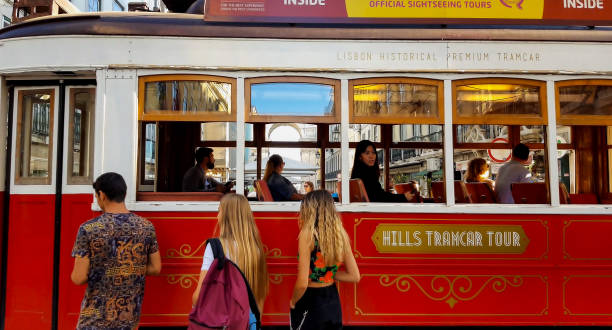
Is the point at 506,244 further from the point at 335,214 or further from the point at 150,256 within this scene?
the point at 150,256

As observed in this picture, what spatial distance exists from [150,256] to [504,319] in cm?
278

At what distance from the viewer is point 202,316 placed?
2.22 metres

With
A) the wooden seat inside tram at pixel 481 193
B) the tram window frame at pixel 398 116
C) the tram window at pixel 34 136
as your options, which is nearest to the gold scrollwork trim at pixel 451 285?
the wooden seat inside tram at pixel 481 193

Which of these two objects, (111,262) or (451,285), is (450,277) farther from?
(111,262)

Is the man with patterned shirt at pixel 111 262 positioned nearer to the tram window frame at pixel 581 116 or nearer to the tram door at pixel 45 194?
the tram door at pixel 45 194

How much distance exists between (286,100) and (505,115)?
5.90 feet

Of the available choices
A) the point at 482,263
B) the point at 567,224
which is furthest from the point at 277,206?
the point at 567,224

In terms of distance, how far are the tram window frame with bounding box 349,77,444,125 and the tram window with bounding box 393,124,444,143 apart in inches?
40.7

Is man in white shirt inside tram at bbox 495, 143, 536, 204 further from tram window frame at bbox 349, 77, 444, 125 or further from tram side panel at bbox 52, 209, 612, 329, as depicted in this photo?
tram window frame at bbox 349, 77, 444, 125

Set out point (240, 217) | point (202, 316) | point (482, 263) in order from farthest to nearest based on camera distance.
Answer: point (482, 263)
point (240, 217)
point (202, 316)

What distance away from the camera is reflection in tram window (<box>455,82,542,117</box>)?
362cm

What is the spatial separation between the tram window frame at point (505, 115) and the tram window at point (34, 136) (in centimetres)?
339

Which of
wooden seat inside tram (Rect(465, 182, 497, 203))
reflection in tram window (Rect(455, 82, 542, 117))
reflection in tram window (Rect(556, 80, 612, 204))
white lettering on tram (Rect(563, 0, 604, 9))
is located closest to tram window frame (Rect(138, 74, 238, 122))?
reflection in tram window (Rect(455, 82, 542, 117))

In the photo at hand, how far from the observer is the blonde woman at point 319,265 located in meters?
2.45
